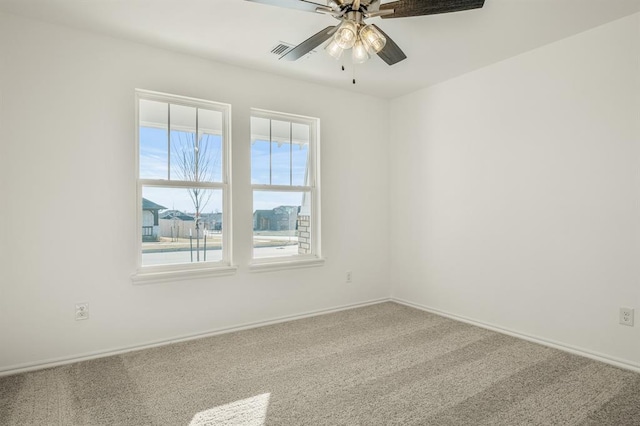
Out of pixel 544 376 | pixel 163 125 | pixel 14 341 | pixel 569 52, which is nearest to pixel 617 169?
pixel 569 52

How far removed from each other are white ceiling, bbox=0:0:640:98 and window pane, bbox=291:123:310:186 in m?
0.80

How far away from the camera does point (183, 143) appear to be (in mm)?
3529

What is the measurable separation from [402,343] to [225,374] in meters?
1.55

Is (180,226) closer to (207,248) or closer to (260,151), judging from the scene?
(207,248)

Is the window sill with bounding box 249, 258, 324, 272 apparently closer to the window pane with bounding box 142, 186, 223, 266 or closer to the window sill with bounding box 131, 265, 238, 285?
the window sill with bounding box 131, 265, 238, 285

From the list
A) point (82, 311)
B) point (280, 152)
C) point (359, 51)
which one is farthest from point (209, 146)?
point (359, 51)

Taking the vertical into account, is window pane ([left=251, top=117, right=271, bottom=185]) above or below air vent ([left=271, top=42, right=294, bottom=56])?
below

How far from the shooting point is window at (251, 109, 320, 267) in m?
3.95

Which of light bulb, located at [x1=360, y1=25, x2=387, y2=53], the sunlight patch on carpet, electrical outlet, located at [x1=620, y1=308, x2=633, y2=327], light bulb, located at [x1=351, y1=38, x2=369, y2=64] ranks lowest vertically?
the sunlight patch on carpet

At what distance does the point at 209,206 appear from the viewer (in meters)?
3.67

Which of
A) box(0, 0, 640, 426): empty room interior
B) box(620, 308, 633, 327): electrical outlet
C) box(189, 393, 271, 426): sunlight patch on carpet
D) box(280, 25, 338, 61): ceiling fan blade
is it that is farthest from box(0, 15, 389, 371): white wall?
box(620, 308, 633, 327): electrical outlet

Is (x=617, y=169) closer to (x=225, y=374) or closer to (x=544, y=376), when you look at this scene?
(x=544, y=376)

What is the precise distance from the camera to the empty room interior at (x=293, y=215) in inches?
95.4

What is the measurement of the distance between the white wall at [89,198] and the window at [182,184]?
123 millimetres
